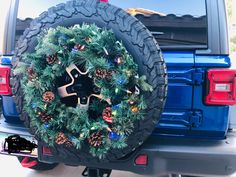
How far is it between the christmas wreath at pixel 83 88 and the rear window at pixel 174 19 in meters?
0.54

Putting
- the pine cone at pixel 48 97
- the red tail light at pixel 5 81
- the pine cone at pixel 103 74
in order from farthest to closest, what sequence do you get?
the red tail light at pixel 5 81, the pine cone at pixel 48 97, the pine cone at pixel 103 74

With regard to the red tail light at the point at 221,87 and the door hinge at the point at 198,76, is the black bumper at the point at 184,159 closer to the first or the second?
the red tail light at the point at 221,87

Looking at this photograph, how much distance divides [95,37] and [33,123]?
29.6 inches

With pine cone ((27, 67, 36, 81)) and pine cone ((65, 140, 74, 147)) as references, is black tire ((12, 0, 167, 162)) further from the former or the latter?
pine cone ((27, 67, 36, 81))

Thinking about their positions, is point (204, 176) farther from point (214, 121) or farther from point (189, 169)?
point (214, 121)

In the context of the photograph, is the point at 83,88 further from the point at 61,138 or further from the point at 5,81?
the point at 5,81

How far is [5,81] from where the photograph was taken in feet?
8.67

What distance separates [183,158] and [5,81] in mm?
1626

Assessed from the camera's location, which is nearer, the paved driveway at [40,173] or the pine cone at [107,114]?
the pine cone at [107,114]

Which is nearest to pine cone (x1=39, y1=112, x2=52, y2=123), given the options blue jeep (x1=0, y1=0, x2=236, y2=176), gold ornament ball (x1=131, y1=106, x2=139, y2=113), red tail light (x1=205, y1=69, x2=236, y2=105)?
blue jeep (x1=0, y1=0, x2=236, y2=176)

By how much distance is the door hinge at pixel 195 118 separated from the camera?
2169mm

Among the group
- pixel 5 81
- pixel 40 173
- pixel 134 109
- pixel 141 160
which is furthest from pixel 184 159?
pixel 40 173

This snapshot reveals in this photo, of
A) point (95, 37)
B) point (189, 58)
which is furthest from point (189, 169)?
point (95, 37)

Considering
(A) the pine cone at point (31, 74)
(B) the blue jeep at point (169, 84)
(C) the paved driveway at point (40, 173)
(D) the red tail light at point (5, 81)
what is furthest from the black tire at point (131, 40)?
(C) the paved driveway at point (40, 173)
